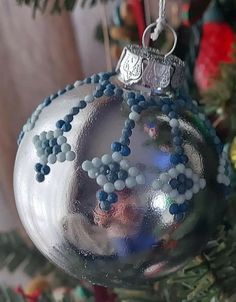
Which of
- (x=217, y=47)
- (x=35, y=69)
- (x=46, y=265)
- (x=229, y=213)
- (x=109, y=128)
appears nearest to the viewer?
(x=109, y=128)

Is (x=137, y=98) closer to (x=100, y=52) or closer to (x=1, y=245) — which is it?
(x=1, y=245)

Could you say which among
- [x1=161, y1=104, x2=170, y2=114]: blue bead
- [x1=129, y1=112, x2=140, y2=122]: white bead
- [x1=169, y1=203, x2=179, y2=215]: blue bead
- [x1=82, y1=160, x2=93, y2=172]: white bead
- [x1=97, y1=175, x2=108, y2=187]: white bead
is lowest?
[x1=169, y1=203, x2=179, y2=215]: blue bead

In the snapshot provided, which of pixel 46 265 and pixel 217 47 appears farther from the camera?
pixel 46 265

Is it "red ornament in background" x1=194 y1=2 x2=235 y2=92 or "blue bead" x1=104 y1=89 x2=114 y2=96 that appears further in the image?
"red ornament in background" x1=194 y1=2 x2=235 y2=92

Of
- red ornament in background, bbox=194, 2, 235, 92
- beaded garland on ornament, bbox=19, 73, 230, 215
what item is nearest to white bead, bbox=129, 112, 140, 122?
beaded garland on ornament, bbox=19, 73, 230, 215

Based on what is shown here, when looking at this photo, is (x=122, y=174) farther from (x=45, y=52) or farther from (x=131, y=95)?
(x=45, y=52)

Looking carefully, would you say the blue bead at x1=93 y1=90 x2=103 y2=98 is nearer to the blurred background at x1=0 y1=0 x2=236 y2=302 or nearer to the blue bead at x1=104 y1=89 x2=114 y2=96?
the blue bead at x1=104 y1=89 x2=114 y2=96

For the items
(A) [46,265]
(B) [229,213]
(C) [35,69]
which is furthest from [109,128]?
(C) [35,69]

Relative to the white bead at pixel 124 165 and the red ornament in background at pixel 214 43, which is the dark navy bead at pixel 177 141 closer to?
the white bead at pixel 124 165

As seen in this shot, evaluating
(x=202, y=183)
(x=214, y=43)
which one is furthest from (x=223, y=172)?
(x=214, y=43)
